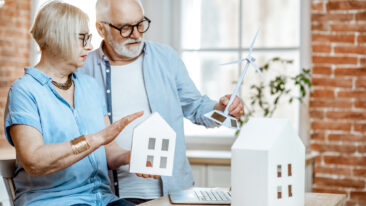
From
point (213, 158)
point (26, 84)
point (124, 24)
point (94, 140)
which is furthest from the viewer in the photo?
point (213, 158)

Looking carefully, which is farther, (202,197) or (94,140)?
(202,197)

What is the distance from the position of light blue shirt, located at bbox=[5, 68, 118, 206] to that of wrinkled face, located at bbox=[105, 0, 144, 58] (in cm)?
46

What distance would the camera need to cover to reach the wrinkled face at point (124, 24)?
2.38m

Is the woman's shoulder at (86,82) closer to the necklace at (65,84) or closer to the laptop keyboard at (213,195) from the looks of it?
the necklace at (65,84)

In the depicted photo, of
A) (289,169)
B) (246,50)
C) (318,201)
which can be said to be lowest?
→ (318,201)

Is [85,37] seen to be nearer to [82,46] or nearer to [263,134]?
[82,46]

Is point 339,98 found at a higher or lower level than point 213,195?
higher

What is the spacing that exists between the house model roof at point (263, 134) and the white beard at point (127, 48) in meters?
0.93

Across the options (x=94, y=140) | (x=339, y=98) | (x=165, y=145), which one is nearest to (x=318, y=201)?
(x=165, y=145)

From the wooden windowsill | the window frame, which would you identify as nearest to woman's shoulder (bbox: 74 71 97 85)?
the wooden windowsill

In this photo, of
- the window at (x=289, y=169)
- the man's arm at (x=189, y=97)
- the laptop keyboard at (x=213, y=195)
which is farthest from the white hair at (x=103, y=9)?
the window at (x=289, y=169)

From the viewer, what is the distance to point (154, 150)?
179cm

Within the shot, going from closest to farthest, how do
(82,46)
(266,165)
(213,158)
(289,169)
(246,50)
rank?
(266,165), (289,169), (82,46), (213,158), (246,50)

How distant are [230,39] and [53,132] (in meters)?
2.57
